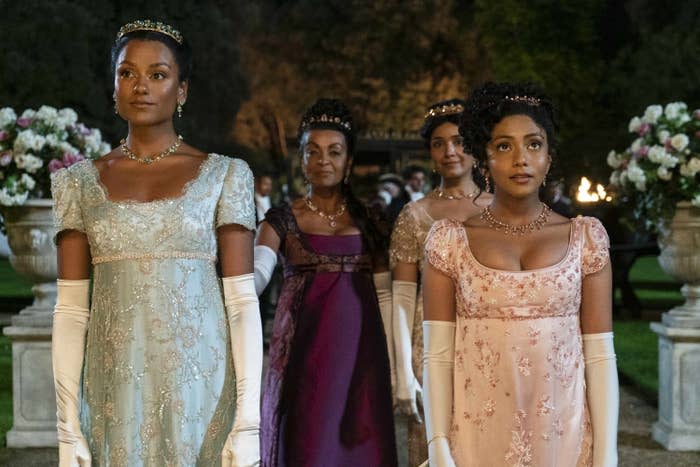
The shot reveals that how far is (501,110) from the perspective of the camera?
359 centimetres

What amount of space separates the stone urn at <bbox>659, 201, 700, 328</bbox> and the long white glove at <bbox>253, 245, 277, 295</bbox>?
3666 mm

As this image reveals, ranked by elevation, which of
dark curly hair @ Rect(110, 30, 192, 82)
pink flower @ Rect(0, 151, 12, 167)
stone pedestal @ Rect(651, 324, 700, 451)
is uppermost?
dark curly hair @ Rect(110, 30, 192, 82)

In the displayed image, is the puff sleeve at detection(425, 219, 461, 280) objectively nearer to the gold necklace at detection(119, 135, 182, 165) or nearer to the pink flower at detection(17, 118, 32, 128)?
the gold necklace at detection(119, 135, 182, 165)

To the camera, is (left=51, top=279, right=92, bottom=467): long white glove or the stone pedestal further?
the stone pedestal

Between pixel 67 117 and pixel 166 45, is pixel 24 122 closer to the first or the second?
pixel 67 117

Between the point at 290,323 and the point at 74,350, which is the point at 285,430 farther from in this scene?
the point at 74,350

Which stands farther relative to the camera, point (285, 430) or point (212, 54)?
point (212, 54)

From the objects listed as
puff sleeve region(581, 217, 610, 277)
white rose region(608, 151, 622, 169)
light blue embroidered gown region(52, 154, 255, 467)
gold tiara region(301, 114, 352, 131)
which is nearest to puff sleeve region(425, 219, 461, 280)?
puff sleeve region(581, 217, 610, 277)

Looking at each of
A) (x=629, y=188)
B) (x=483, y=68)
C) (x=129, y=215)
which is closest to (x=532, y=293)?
(x=129, y=215)

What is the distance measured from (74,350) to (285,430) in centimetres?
201

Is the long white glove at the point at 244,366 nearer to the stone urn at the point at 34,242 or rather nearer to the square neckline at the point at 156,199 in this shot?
the square neckline at the point at 156,199

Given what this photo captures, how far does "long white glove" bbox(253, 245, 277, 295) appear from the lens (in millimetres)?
5035

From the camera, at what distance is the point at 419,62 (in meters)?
44.4

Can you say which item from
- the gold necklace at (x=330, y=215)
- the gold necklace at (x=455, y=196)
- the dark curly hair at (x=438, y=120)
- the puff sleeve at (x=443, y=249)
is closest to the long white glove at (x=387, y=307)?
the gold necklace at (x=330, y=215)
